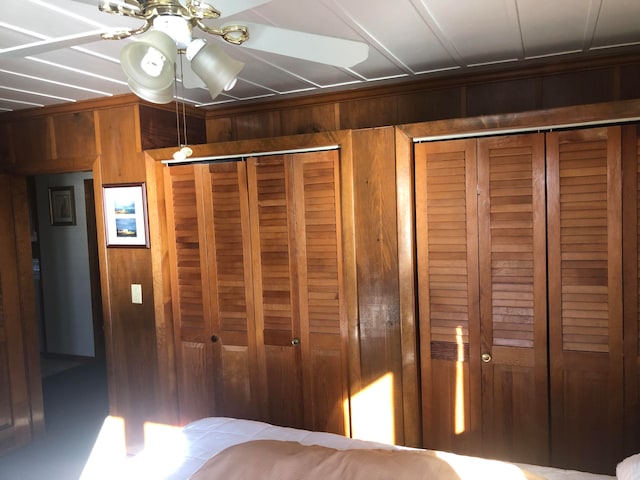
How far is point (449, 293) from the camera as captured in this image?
2451 mm

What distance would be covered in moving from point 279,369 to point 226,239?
30.5 inches

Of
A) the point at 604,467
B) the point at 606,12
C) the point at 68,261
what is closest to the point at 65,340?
the point at 68,261

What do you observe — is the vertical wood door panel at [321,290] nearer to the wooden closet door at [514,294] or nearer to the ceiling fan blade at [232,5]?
the wooden closet door at [514,294]

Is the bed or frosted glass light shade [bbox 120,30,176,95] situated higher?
frosted glass light shade [bbox 120,30,176,95]

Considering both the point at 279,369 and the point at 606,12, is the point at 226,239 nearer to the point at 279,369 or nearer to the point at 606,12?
the point at 279,369

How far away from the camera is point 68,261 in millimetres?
5004

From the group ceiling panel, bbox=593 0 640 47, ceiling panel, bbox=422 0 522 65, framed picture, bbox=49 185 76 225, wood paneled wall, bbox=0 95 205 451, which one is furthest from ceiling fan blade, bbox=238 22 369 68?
framed picture, bbox=49 185 76 225

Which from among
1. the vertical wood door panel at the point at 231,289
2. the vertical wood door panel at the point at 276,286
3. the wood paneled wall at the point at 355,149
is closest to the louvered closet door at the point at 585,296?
the wood paneled wall at the point at 355,149

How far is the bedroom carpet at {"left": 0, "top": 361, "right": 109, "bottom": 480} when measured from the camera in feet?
9.93

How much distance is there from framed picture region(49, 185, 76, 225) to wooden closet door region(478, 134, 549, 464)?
4.06 meters

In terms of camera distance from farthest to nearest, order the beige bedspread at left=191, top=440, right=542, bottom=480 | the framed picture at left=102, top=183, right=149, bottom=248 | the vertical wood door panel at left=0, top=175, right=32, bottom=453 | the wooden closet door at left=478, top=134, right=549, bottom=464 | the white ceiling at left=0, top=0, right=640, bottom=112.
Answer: the vertical wood door panel at left=0, top=175, right=32, bottom=453 < the framed picture at left=102, top=183, right=149, bottom=248 < the wooden closet door at left=478, top=134, right=549, bottom=464 < the white ceiling at left=0, top=0, right=640, bottom=112 < the beige bedspread at left=191, top=440, right=542, bottom=480

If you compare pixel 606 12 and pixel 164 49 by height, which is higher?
pixel 606 12

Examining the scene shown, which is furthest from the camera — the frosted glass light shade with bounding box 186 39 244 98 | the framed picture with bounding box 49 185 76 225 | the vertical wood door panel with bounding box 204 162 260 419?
the framed picture with bounding box 49 185 76 225

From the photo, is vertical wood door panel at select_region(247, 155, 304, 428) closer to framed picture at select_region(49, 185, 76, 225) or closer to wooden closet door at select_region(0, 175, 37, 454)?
wooden closet door at select_region(0, 175, 37, 454)
